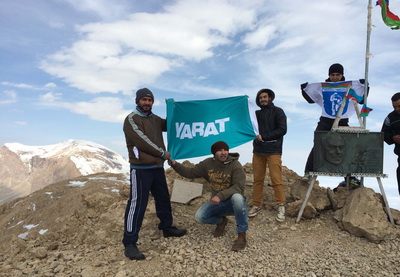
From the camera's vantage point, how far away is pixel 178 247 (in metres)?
5.55

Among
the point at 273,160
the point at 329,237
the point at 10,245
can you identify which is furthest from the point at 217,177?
the point at 10,245

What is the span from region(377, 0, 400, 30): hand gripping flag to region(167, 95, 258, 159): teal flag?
3.63 meters

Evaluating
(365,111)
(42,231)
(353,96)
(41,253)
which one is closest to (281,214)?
(365,111)

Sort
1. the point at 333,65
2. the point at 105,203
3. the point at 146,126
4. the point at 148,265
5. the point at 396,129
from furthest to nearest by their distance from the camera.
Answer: the point at 105,203
the point at 333,65
the point at 396,129
the point at 146,126
the point at 148,265

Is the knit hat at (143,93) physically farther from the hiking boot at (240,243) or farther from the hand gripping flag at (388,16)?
the hand gripping flag at (388,16)

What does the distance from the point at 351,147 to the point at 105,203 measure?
5.75 m

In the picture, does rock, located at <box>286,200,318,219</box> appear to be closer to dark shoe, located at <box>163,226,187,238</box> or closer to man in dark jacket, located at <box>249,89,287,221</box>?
man in dark jacket, located at <box>249,89,287,221</box>

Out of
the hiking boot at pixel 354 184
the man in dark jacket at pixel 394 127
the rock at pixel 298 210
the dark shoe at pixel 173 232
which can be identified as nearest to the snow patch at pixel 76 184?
the dark shoe at pixel 173 232

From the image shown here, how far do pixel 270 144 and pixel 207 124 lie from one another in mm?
1381

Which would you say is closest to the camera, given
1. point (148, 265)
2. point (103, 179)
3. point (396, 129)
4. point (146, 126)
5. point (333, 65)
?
point (148, 265)

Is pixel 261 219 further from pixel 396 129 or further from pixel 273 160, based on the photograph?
pixel 396 129

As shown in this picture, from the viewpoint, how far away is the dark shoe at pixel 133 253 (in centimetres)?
519

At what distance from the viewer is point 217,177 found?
18.2ft

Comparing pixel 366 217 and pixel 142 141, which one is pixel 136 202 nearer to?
pixel 142 141
